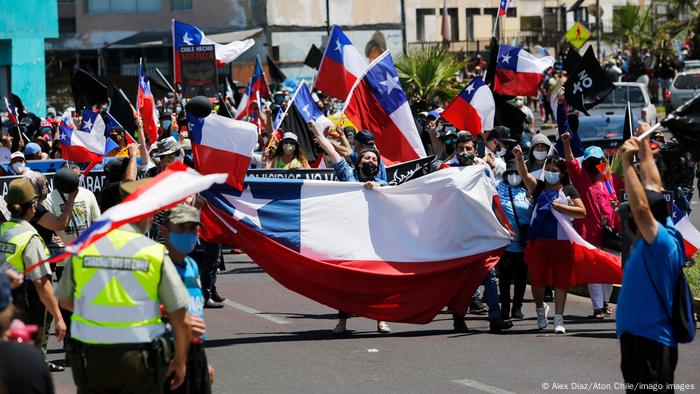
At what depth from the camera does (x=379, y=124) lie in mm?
14836

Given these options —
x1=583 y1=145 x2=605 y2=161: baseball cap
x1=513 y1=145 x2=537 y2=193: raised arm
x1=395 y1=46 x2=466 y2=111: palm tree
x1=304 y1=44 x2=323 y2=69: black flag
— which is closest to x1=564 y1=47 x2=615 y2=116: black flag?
x1=583 y1=145 x2=605 y2=161: baseball cap

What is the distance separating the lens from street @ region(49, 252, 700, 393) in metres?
9.45

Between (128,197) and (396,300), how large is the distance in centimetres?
526

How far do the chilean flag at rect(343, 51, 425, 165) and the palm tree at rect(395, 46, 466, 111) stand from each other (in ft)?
34.5

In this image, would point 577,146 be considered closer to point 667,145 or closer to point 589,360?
point 667,145

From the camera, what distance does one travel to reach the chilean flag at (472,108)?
15.6 metres

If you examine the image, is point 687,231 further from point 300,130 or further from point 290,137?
point 300,130

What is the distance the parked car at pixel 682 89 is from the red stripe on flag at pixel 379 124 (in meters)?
25.1

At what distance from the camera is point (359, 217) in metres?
11.7

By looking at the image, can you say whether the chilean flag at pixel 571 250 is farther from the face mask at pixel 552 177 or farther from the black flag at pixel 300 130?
the black flag at pixel 300 130

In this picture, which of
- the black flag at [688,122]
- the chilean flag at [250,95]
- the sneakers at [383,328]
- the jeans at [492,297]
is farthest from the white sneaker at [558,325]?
the chilean flag at [250,95]

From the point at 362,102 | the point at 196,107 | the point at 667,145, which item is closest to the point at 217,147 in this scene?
the point at 196,107

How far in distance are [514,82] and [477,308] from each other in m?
5.45

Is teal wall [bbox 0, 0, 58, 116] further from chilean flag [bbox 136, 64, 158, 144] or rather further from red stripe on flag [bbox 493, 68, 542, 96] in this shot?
red stripe on flag [bbox 493, 68, 542, 96]
